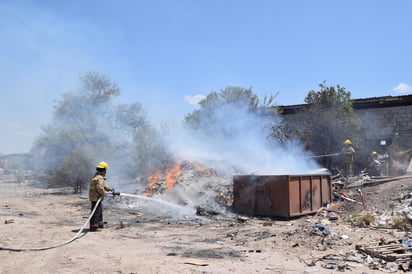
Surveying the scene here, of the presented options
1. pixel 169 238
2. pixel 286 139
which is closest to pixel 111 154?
pixel 286 139

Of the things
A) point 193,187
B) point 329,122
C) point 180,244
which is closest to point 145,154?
point 193,187

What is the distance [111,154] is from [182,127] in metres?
4.41

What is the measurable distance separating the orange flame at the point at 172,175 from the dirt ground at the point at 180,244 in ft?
12.9

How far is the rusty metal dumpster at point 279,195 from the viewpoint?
467 inches

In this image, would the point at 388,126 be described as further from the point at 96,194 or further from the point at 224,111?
the point at 96,194

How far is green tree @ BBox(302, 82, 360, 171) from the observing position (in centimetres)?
2188

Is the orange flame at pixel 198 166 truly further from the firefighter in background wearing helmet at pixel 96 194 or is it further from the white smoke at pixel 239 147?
the firefighter in background wearing helmet at pixel 96 194

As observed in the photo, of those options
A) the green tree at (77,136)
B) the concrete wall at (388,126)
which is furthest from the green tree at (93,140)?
the concrete wall at (388,126)

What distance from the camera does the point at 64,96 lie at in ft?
101

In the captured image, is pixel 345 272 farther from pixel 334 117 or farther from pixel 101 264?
pixel 334 117

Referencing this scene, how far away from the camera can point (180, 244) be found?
26.6ft

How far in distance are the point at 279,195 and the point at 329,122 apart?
1161cm

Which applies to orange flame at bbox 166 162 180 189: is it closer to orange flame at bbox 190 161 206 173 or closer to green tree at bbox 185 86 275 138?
orange flame at bbox 190 161 206 173

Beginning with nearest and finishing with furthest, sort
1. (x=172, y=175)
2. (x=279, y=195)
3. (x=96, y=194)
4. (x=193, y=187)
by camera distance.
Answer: (x=96, y=194)
(x=279, y=195)
(x=193, y=187)
(x=172, y=175)
